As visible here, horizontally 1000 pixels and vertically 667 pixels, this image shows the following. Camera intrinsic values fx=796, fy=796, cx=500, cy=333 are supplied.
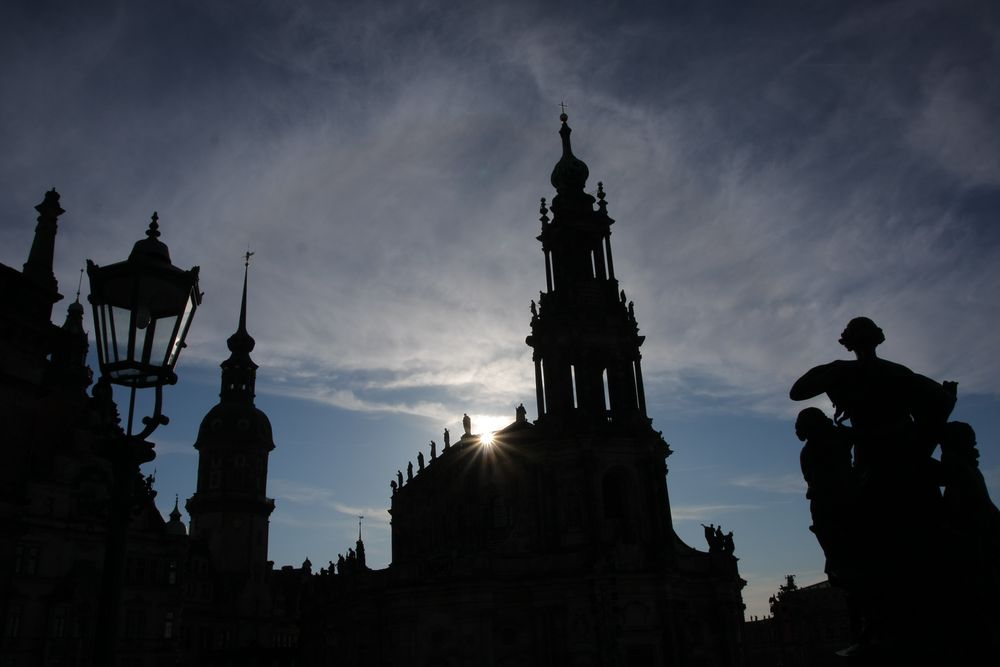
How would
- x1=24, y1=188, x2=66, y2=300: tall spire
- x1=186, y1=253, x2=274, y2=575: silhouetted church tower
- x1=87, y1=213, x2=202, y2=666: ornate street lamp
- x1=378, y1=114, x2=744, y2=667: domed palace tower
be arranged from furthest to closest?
x1=186, y1=253, x2=274, y2=575: silhouetted church tower, x1=378, y1=114, x2=744, y2=667: domed palace tower, x1=24, y1=188, x2=66, y2=300: tall spire, x1=87, y1=213, x2=202, y2=666: ornate street lamp

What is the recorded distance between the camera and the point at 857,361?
356 inches

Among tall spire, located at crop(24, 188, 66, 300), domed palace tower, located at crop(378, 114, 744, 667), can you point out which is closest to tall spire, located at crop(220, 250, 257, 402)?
domed palace tower, located at crop(378, 114, 744, 667)

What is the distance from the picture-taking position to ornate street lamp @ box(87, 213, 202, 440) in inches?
308

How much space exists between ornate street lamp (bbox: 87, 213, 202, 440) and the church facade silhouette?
1220 inches

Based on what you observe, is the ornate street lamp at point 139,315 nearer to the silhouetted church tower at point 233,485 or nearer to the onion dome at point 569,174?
the onion dome at point 569,174

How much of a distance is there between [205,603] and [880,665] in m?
78.8

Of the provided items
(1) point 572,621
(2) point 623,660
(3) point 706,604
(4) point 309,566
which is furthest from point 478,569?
(4) point 309,566

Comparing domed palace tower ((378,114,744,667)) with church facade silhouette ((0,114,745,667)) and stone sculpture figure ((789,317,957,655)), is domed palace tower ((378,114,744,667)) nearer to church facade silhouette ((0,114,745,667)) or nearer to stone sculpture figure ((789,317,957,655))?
church facade silhouette ((0,114,745,667))

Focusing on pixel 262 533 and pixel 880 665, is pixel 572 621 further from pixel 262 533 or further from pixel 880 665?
pixel 262 533

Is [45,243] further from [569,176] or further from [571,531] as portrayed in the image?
[569,176]

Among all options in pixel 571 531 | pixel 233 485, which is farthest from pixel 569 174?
pixel 233 485

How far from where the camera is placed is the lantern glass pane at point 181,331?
316 inches

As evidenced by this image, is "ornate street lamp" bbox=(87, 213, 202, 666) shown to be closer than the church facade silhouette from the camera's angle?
Yes

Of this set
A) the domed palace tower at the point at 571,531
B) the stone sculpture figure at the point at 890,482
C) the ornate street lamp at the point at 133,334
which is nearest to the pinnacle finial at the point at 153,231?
the ornate street lamp at the point at 133,334
